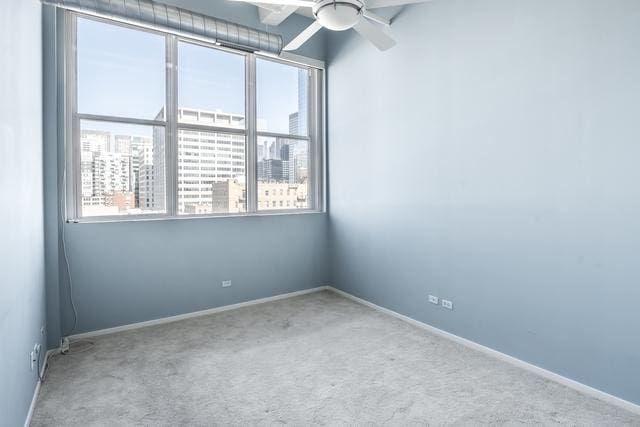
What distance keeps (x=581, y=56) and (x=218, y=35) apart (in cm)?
322

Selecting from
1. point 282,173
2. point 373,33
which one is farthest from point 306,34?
point 282,173

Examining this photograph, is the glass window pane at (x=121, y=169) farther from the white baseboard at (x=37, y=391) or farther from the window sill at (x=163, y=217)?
the white baseboard at (x=37, y=391)

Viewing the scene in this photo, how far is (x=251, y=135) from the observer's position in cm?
457

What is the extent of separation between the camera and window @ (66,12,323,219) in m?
3.62

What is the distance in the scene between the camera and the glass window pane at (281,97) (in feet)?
15.4

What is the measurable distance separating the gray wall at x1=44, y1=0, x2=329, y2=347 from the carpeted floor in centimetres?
35

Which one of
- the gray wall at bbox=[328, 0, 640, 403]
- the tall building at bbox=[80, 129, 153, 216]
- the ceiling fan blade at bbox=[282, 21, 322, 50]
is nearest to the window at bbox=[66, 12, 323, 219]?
the tall building at bbox=[80, 129, 153, 216]

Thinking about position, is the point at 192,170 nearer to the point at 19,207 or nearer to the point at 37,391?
the point at 19,207

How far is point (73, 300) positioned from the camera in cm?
350

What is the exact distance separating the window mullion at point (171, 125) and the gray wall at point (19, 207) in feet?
4.16

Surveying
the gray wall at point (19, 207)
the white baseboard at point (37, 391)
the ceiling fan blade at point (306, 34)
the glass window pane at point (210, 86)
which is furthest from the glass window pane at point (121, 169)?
the ceiling fan blade at point (306, 34)

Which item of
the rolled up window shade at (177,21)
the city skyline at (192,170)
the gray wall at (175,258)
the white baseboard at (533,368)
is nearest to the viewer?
the white baseboard at (533,368)

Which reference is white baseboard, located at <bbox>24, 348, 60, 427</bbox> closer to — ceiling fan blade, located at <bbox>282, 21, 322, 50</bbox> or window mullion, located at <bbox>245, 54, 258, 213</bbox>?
window mullion, located at <bbox>245, 54, 258, 213</bbox>

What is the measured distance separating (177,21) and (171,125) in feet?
3.50
